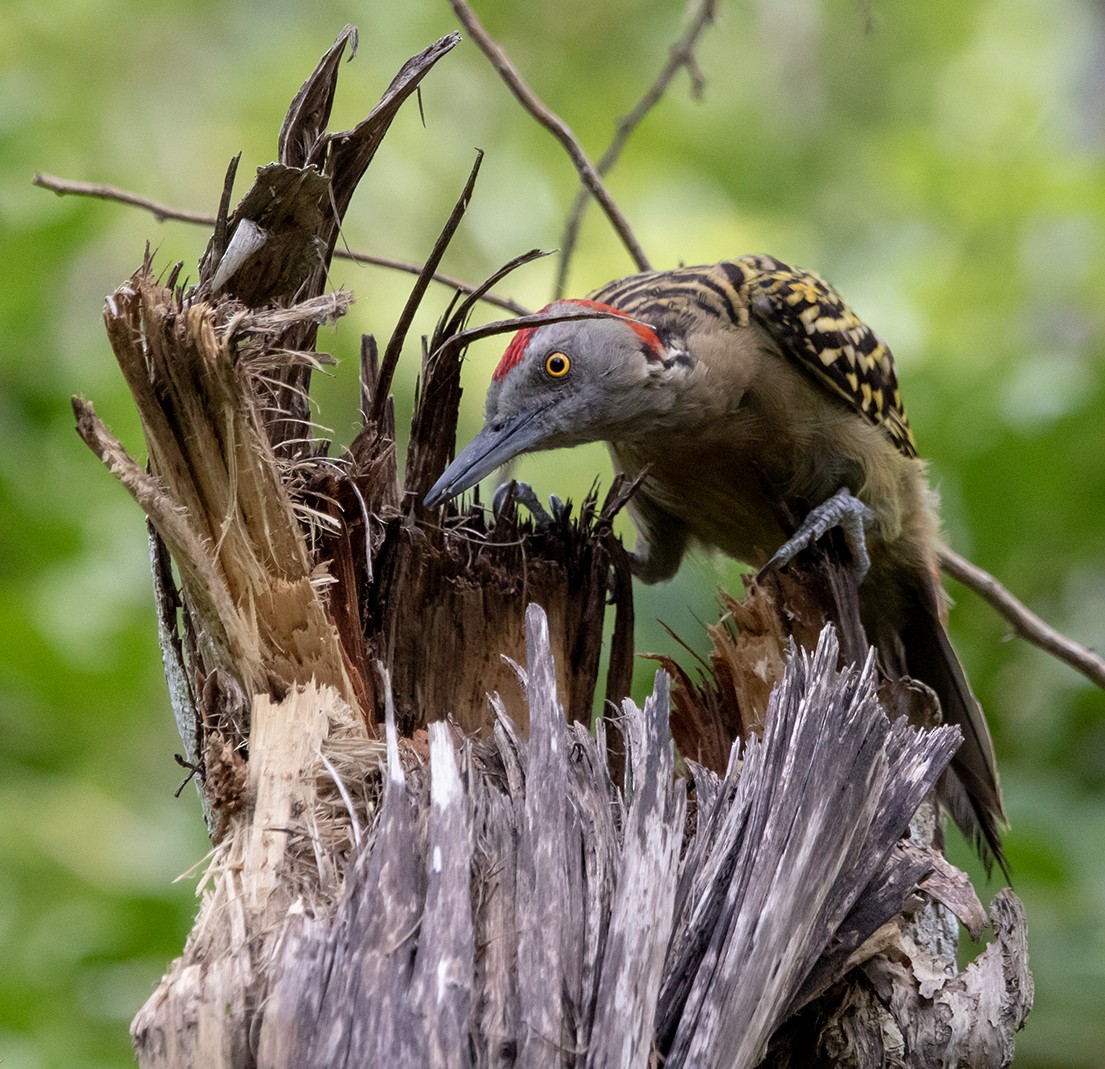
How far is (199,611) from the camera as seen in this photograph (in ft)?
8.39

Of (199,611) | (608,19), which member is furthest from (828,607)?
(608,19)

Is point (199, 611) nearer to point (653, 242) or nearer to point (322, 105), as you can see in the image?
point (322, 105)

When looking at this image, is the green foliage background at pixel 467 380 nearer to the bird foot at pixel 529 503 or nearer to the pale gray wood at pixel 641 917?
the bird foot at pixel 529 503

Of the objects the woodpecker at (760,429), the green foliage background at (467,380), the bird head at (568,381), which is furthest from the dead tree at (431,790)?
the woodpecker at (760,429)

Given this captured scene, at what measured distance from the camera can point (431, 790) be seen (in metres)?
2.30

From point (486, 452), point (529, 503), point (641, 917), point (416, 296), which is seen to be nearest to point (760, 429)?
point (529, 503)

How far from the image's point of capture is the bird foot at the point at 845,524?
362 cm

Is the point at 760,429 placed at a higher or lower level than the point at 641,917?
higher

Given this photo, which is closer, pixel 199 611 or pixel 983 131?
pixel 199 611

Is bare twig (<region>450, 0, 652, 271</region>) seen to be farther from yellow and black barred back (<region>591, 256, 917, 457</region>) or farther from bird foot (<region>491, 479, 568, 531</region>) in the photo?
bird foot (<region>491, 479, 568, 531</region>)

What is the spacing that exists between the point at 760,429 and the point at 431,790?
212 cm

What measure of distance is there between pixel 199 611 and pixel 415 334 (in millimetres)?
5813

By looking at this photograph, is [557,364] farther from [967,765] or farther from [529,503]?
[967,765]

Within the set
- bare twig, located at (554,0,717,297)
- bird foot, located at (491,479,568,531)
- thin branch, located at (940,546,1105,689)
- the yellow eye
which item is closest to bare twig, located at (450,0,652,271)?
bare twig, located at (554,0,717,297)
